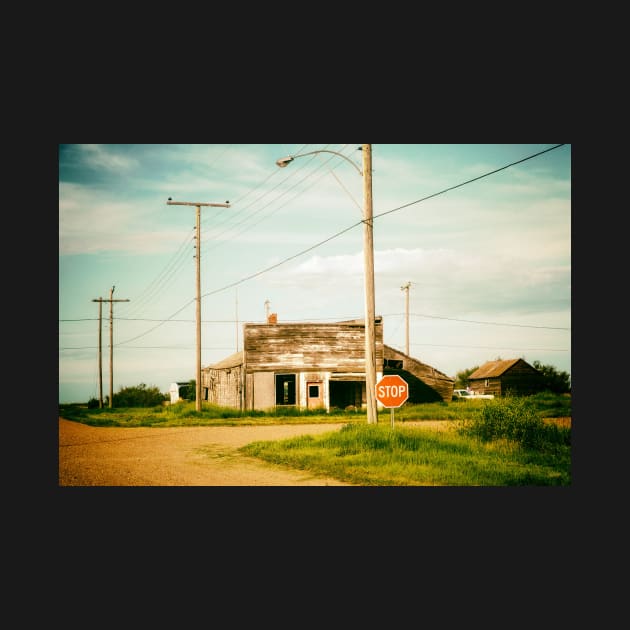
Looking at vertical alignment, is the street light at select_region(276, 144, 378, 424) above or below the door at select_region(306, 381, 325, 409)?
above

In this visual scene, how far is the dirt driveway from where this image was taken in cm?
1132

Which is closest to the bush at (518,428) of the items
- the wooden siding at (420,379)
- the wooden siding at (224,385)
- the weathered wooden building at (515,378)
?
the wooden siding at (224,385)

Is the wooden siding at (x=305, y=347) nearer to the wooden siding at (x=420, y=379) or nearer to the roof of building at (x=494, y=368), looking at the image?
the wooden siding at (x=420, y=379)

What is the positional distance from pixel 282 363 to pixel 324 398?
331cm

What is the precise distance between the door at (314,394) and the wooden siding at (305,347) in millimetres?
917

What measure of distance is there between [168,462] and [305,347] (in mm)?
21946

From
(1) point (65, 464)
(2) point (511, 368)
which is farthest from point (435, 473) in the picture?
(2) point (511, 368)

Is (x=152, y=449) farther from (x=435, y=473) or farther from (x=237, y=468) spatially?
(x=435, y=473)

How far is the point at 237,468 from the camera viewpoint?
42.3 ft

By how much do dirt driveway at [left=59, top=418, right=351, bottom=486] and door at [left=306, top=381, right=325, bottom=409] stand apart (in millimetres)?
13460

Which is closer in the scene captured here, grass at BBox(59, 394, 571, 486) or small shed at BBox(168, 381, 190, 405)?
grass at BBox(59, 394, 571, 486)

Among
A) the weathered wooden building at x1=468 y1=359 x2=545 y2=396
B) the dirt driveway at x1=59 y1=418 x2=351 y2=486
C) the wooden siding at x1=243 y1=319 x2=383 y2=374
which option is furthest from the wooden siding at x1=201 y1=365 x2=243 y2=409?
the weathered wooden building at x1=468 y1=359 x2=545 y2=396

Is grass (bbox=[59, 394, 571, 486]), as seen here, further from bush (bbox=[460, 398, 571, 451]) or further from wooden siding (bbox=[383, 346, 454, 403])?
wooden siding (bbox=[383, 346, 454, 403])

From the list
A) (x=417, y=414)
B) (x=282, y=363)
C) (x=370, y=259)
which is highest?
(x=370, y=259)
